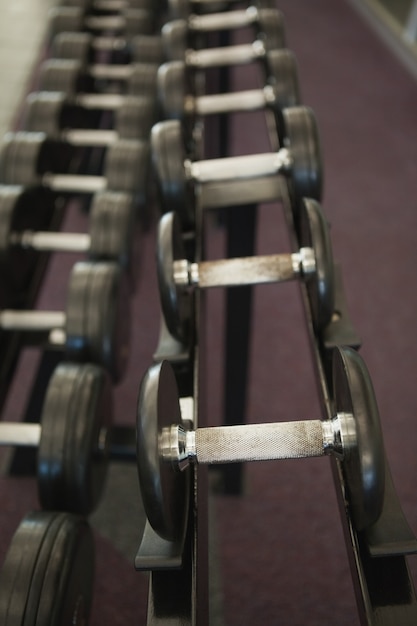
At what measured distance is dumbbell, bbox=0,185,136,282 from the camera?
46.3 inches

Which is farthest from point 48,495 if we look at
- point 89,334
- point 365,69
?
point 365,69

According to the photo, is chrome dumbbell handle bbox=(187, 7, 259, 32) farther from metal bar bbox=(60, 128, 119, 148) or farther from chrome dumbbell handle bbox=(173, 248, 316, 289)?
chrome dumbbell handle bbox=(173, 248, 316, 289)

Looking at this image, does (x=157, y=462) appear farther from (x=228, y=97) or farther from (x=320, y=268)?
(x=228, y=97)

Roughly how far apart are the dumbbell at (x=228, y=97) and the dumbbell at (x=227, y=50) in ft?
0.52

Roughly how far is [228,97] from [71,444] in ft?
2.70

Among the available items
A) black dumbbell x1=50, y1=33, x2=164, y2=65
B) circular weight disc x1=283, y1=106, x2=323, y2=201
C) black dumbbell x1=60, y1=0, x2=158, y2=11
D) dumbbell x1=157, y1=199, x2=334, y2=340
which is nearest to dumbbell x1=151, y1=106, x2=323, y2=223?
circular weight disc x1=283, y1=106, x2=323, y2=201

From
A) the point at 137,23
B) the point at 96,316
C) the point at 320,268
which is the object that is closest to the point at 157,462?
the point at 320,268

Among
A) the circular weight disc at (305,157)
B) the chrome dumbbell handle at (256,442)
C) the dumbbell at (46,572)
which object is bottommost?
the dumbbell at (46,572)

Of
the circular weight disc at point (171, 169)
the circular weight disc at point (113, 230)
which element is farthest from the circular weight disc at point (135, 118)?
the circular weight disc at point (171, 169)

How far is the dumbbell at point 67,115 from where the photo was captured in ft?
4.89

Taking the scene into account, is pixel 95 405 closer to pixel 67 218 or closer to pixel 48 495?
pixel 48 495

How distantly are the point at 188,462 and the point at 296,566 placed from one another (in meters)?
0.77

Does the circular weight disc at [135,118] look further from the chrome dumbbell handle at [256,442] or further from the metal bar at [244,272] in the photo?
the chrome dumbbell handle at [256,442]

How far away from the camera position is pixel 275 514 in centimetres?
133
